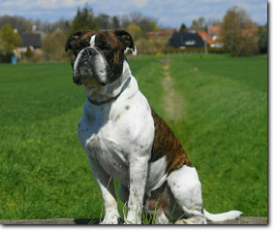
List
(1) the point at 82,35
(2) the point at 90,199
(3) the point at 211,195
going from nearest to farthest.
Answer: (1) the point at 82,35, (2) the point at 90,199, (3) the point at 211,195

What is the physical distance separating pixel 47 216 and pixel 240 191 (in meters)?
3.75

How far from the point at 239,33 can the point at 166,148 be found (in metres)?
94.8

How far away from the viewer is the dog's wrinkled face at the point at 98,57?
3.10m

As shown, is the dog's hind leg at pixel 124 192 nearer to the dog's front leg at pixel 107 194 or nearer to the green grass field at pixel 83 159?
the dog's front leg at pixel 107 194

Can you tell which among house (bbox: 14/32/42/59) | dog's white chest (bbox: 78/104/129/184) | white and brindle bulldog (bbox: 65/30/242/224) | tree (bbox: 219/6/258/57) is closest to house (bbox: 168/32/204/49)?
tree (bbox: 219/6/258/57)

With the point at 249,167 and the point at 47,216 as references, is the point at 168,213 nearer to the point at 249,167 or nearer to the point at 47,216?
the point at 47,216

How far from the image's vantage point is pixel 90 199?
6.36 meters

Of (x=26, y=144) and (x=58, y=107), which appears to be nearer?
(x=26, y=144)

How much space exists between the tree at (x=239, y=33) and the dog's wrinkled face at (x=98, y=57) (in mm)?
92124

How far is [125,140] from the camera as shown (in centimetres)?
330

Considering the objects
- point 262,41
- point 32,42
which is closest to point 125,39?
point 32,42

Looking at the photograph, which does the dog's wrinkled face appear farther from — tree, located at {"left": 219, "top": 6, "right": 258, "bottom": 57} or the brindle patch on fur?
tree, located at {"left": 219, "top": 6, "right": 258, "bottom": 57}

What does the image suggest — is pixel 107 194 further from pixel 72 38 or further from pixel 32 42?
pixel 32 42

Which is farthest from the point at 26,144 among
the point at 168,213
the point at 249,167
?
the point at 168,213
